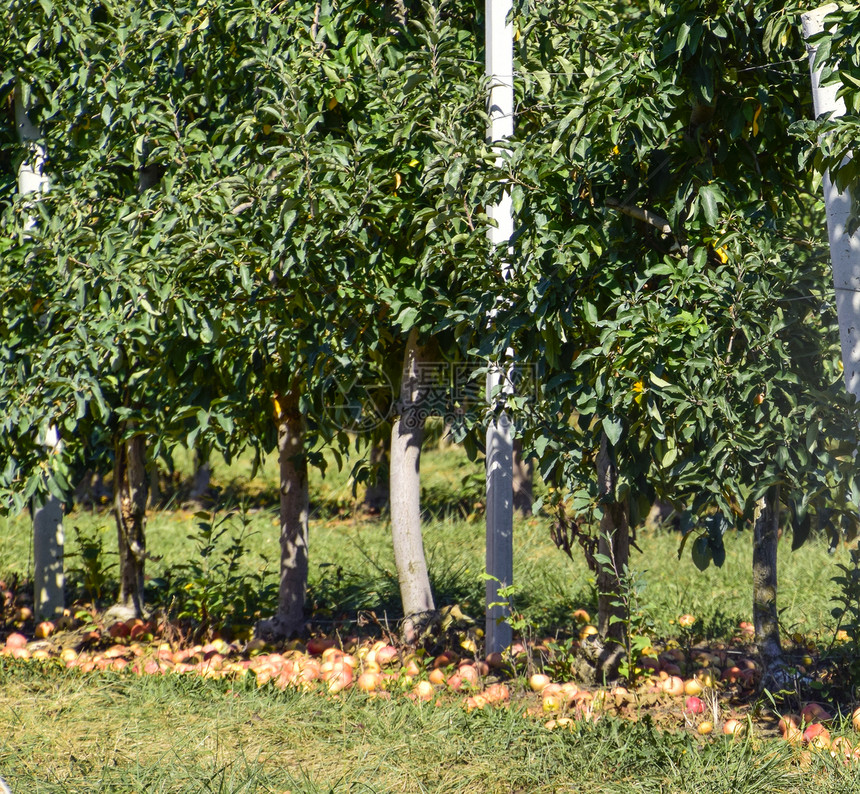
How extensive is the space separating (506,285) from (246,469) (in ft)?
29.5

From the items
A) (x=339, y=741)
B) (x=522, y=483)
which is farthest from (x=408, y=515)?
(x=522, y=483)

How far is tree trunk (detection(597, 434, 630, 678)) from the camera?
3.77 meters

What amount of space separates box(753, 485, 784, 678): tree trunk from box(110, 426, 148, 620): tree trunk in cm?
320

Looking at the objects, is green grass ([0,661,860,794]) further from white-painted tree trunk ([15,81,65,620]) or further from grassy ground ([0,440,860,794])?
white-painted tree trunk ([15,81,65,620])

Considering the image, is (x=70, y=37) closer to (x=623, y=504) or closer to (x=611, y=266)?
(x=611, y=266)

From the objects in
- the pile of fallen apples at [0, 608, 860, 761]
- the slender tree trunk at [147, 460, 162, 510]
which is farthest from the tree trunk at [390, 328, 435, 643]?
the slender tree trunk at [147, 460, 162, 510]

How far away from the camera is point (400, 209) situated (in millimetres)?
3754

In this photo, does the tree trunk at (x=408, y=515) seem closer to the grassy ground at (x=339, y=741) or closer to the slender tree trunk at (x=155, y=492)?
the grassy ground at (x=339, y=741)

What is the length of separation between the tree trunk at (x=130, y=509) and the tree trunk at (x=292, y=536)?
0.85 m

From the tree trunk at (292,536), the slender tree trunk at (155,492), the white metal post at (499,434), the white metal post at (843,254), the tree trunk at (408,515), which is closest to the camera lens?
the white metal post at (843,254)

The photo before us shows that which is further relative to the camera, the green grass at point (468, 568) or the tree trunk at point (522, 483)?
the tree trunk at point (522, 483)

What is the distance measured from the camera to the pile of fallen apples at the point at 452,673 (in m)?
3.46

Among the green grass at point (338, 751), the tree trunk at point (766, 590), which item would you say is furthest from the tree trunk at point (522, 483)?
the green grass at point (338, 751)

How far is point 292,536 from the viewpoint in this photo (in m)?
4.68
